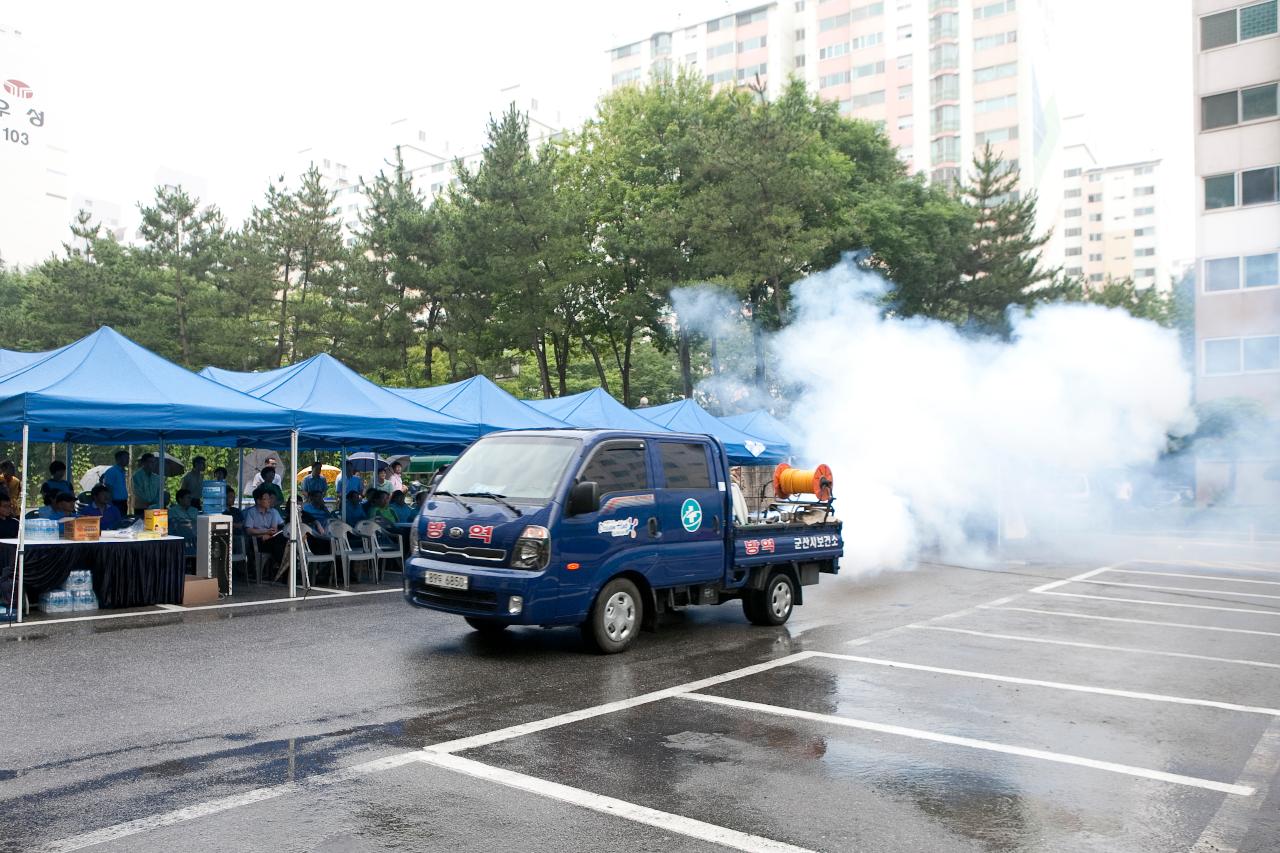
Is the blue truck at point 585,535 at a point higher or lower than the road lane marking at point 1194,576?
higher

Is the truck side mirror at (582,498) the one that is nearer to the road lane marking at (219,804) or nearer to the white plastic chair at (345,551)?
the road lane marking at (219,804)

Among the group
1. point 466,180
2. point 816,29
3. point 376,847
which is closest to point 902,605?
point 376,847

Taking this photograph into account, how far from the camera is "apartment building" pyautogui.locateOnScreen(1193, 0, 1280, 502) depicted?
1395 inches

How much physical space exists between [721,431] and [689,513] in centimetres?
1273

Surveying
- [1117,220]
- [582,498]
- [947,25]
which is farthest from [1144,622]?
[1117,220]

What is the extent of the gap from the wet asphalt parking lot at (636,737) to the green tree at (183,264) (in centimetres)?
2921

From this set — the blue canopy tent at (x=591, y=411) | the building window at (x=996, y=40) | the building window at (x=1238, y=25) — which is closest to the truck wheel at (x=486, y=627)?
the blue canopy tent at (x=591, y=411)

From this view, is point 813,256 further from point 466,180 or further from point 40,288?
point 40,288

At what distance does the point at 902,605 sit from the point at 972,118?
75298 mm

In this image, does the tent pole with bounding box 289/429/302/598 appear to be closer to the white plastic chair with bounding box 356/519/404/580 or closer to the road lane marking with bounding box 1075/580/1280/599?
the white plastic chair with bounding box 356/519/404/580

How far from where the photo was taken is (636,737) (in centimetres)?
609

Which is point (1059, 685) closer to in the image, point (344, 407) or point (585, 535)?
point (585, 535)

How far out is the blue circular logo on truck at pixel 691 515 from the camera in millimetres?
9539

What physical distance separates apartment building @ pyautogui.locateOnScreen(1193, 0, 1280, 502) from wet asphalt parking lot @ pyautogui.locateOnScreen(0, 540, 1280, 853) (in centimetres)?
2904
